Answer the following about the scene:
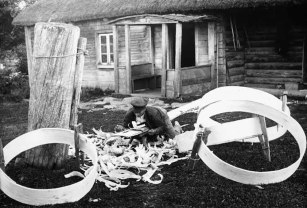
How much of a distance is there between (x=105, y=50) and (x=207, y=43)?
4.80 m

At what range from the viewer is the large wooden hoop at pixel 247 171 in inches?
174

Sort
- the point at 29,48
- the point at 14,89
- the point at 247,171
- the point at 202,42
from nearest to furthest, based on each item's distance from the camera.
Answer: the point at 247,171, the point at 202,42, the point at 14,89, the point at 29,48

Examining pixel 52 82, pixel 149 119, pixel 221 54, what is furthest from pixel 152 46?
pixel 52 82

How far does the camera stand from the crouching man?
6.00 m

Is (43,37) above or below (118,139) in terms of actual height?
above

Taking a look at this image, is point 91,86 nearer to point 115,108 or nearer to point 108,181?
point 115,108

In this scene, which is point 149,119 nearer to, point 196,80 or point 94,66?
point 196,80

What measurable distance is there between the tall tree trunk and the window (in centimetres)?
1067

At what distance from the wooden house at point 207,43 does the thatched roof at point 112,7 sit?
3cm

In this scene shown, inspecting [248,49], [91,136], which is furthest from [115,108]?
[248,49]

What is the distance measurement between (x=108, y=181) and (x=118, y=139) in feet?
4.72

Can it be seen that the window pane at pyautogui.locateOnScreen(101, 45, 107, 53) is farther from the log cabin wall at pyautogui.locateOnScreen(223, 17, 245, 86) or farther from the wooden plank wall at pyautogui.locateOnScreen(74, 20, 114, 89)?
the log cabin wall at pyautogui.locateOnScreen(223, 17, 245, 86)

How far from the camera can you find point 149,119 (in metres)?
6.11

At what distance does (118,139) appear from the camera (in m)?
6.11
